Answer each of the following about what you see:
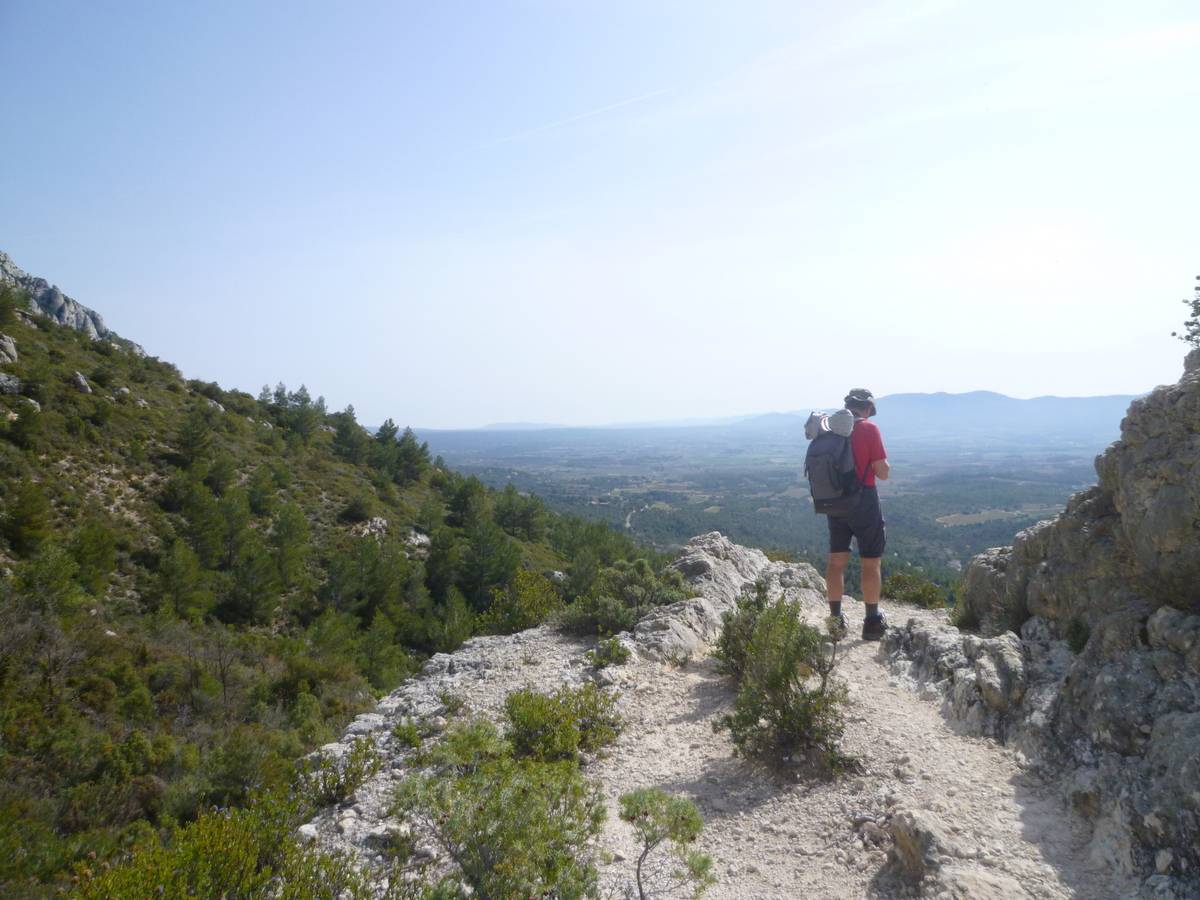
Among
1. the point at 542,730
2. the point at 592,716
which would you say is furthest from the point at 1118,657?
the point at 542,730

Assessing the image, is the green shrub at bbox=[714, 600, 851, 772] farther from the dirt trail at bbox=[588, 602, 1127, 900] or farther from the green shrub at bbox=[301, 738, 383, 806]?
the green shrub at bbox=[301, 738, 383, 806]

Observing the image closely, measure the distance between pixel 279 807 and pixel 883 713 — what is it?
4589mm

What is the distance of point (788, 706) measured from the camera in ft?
15.3

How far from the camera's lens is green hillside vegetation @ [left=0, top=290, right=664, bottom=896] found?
6250 mm

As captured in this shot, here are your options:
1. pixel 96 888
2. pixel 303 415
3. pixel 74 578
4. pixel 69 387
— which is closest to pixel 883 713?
pixel 96 888

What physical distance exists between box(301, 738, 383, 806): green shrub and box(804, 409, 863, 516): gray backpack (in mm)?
5082

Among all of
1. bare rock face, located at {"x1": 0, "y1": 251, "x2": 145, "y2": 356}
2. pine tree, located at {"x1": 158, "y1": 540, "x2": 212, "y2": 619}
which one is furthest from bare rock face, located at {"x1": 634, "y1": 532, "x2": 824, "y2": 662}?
bare rock face, located at {"x1": 0, "y1": 251, "x2": 145, "y2": 356}

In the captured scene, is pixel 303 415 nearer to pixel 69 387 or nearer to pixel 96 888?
pixel 69 387

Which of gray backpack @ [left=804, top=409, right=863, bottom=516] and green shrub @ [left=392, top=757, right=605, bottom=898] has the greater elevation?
gray backpack @ [left=804, top=409, right=863, bottom=516]

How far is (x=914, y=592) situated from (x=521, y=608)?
6922 millimetres

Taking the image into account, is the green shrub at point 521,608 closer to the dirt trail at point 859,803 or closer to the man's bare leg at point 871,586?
the man's bare leg at point 871,586

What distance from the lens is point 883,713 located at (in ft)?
16.3

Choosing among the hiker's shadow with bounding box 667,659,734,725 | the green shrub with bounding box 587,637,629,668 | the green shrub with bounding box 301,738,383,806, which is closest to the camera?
the green shrub with bounding box 301,738,383,806

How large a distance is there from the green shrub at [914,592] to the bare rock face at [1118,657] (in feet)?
14.4
